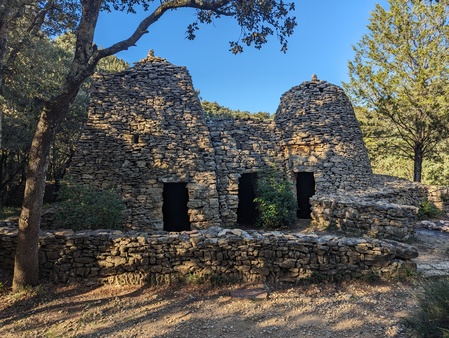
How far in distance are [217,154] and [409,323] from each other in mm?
7778

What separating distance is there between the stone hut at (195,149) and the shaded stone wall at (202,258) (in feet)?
10.8

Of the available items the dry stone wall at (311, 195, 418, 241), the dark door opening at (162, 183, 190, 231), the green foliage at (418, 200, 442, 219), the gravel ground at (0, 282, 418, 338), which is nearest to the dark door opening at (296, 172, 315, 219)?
the dry stone wall at (311, 195, 418, 241)

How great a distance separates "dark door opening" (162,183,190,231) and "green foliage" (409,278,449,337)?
873 cm

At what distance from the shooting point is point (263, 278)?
18.0 feet

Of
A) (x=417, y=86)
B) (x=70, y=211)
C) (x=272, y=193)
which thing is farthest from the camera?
(x=417, y=86)

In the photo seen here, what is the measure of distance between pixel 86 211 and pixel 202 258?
3.25 meters

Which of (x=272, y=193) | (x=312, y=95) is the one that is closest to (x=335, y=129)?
(x=312, y=95)

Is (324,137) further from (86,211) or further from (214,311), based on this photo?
(86,211)

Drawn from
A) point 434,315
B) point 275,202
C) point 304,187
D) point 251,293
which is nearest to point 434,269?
point 434,315

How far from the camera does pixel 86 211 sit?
22.0ft

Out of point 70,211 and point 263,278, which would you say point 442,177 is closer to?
point 263,278

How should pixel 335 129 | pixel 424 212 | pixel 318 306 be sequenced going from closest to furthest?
pixel 318 306
pixel 424 212
pixel 335 129

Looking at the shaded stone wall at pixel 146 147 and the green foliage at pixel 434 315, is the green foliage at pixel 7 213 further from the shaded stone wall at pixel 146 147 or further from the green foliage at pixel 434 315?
the green foliage at pixel 434 315

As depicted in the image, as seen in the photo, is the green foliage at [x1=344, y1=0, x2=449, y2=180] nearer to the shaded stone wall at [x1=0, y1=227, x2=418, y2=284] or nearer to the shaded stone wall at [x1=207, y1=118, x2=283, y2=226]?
the shaded stone wall at [x1=207, y1=118, x2=283, y2=226]
